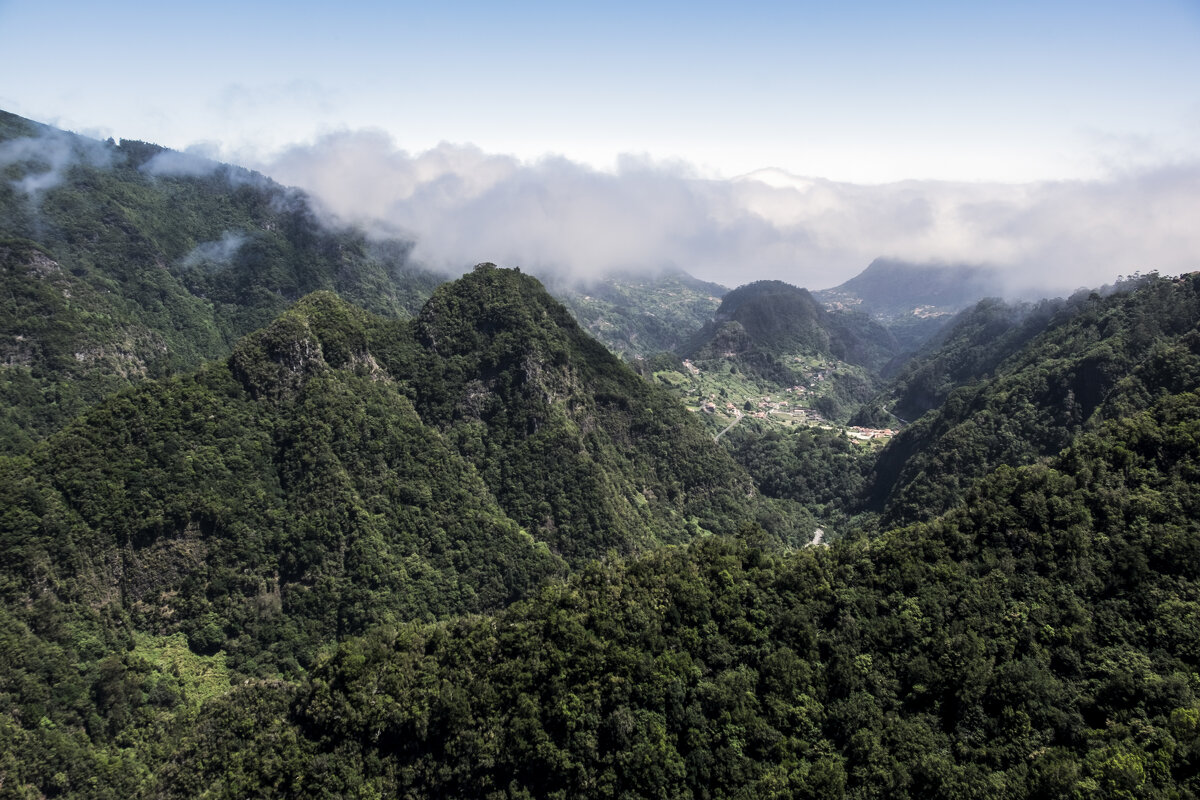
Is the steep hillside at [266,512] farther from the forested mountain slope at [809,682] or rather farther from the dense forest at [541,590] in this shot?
the forested mountain slope at [809,682]

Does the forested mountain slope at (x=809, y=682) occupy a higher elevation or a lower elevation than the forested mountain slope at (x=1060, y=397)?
lower

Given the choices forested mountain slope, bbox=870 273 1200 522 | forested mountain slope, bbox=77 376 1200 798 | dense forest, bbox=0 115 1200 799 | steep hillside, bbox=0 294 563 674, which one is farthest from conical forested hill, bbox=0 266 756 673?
forested mountain slope, bbox=870 273 1200 522

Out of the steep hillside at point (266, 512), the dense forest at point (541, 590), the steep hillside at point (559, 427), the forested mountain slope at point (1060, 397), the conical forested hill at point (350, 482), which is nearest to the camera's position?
the dense forest at point (541, 590)

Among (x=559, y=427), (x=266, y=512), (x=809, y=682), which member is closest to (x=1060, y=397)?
(x=559, y=427)

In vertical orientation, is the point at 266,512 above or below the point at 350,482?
below

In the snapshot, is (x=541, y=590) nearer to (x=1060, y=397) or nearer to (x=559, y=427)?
(x=559, y=427)

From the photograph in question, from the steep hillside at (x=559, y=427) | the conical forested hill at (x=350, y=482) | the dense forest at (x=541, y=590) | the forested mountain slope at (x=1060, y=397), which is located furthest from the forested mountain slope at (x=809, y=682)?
the steep hillside at (x=559, y=427)

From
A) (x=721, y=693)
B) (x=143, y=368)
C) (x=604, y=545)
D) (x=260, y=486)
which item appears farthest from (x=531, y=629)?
(x=143, y=368)

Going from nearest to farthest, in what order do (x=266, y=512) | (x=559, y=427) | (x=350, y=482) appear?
(x=266, y=512), (x=350, y=482), (x=559, y=427)

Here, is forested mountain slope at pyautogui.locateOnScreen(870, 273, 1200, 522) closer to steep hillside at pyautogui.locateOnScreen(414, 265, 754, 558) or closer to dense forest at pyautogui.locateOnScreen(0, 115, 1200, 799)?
dense forest at pyautogui.locateOnScreen(0, 115, 1200, 799)

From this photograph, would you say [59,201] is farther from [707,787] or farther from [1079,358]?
[1079,358]
